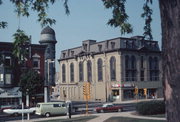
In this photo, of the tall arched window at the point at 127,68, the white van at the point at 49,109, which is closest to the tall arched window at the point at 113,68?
the tall arched window at the point at 127,68

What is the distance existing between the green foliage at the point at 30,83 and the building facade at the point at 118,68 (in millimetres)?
18380

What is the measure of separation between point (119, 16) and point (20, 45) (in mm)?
2916

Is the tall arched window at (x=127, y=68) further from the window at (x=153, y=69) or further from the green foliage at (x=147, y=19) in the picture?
the green foliage at (x=147, y=19)

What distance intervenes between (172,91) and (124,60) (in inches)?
2460

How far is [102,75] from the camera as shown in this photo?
70.3m

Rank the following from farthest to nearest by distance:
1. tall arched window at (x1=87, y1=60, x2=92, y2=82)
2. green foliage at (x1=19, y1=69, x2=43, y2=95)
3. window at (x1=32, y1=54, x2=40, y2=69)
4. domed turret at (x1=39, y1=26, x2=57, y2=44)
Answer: tall arched window at (x1=87, y1=60, x2=92, y2=82), domed turret at (x1=39, y1=26, x2=57, y2=44), window at (x1=32, y1=54, x2=40, y2=69), green foliage at (x1=19, y1=69, x2=43, y2=95)

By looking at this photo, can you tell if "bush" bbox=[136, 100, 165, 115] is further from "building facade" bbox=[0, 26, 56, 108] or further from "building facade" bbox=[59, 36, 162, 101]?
"building facade" bbox=[59, 36, 162, 101]

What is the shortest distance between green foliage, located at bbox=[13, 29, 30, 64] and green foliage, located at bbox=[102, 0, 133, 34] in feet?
8.04

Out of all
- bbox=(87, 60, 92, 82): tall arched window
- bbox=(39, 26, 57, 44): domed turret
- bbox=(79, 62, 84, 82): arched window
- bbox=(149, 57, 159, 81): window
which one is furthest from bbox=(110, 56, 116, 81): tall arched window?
bbox=(39, 26, 57, 44): domed turret

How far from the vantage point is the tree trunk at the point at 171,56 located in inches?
171

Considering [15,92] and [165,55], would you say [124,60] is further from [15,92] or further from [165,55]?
[165,55]

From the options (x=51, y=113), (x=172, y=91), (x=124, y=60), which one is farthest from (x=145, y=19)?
(x=124, y=60)

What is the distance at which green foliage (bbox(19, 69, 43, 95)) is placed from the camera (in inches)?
1754

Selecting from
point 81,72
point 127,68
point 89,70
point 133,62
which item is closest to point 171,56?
point 127,68
